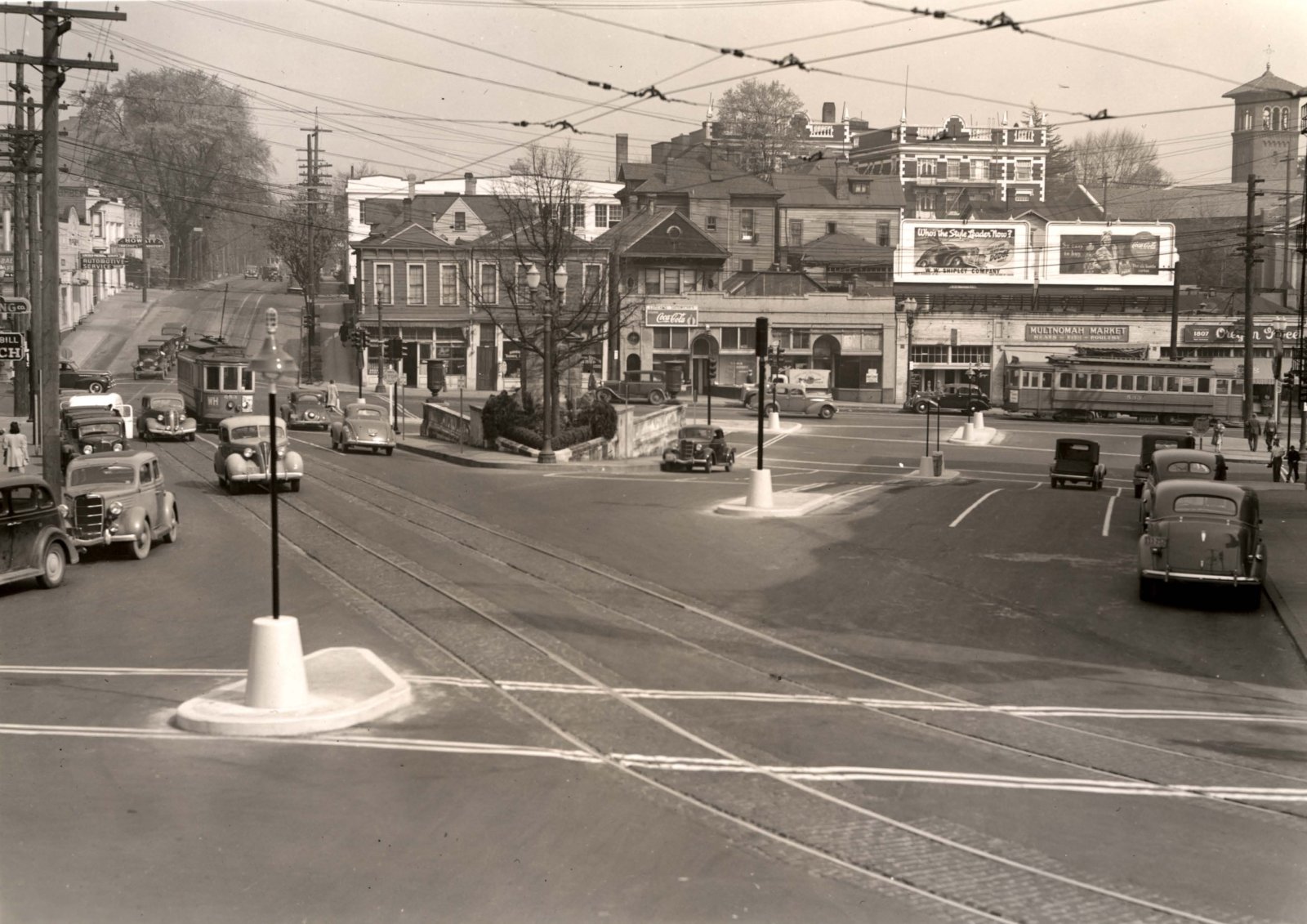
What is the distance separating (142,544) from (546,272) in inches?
1053

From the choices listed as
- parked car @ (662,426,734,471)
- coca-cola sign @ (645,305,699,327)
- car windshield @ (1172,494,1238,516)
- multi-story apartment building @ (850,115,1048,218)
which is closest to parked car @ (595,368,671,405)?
coca-cola sign @ (645,305,699,327)

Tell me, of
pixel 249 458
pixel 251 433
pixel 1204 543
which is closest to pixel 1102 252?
pixel 251 433

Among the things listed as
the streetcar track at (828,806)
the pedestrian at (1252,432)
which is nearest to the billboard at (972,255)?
the pedestrian at (1252,432)

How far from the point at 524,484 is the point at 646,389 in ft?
121

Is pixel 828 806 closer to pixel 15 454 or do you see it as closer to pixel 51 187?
pixel 51 187

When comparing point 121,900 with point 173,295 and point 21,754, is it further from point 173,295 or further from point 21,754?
point 173,295

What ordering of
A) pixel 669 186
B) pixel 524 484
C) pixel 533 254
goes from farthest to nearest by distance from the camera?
pixel 669 186 < pixel 533 254 < pixel 524 484

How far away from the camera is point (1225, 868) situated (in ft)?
31.3

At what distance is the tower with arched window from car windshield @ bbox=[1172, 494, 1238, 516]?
25.6 feet

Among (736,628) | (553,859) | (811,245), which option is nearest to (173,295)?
(811,245)

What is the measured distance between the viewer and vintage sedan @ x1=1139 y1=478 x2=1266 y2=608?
2080 centimetres

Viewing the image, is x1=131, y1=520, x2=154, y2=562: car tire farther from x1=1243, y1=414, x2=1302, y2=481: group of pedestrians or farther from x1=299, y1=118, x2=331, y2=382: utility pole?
x1=299, y1=118, x2=331, y2=382: utility pole

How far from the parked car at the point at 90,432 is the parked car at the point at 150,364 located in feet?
121

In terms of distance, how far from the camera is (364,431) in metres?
42.9
